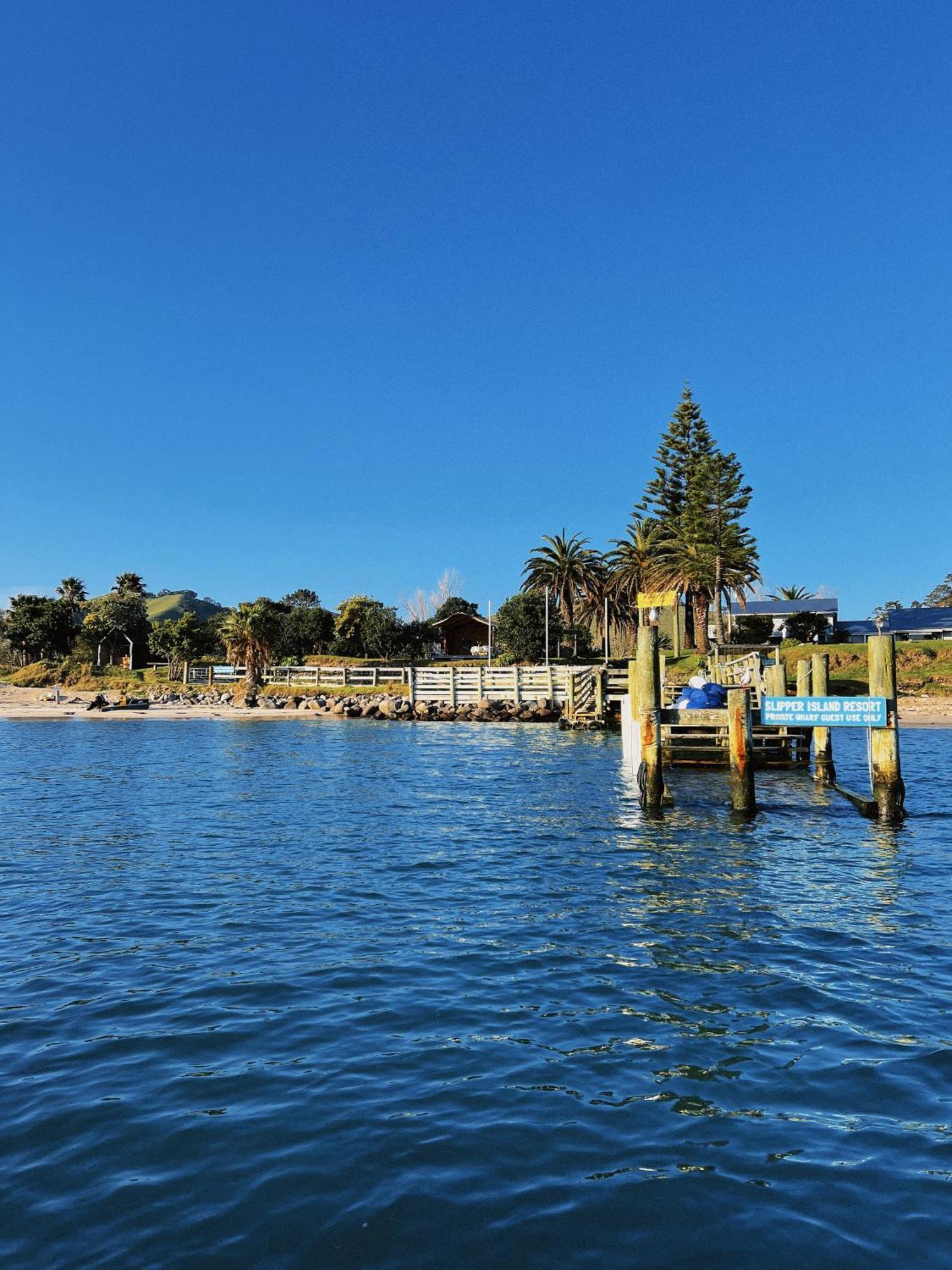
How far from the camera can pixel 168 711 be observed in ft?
217

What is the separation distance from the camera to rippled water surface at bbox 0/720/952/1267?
4965 millimetres

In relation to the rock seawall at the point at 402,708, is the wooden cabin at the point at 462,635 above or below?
above

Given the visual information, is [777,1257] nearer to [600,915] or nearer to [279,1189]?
[279,1189]

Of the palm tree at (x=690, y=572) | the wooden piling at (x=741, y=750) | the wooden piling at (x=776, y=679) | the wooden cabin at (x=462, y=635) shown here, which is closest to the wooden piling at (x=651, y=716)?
the wooden piling at (x=741, y=750)

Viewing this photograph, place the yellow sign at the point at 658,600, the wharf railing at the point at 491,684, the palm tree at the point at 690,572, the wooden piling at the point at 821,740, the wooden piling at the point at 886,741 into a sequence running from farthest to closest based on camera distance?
the palm tree at the point at 690,572
the wharf railing at the point at 491,684
the yellow sign at the point at 658,600
the wooden piling at the point at 821,740
the wooden piling at the point at 886,741

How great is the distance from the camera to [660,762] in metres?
19.4

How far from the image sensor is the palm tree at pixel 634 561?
78.3 metres

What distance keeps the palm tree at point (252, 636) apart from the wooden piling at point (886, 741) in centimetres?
6075

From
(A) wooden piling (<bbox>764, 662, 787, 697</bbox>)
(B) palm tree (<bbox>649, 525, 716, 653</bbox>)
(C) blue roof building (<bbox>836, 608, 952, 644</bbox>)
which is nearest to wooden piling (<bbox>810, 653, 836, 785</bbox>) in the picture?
(A) wooden piling (<bbox>764, 662, 787, 697</bbox>)

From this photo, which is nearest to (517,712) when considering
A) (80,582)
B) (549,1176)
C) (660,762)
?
(660,762)

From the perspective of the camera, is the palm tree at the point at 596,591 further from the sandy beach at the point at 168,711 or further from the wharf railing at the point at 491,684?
the sandy beach at the point at 168,711

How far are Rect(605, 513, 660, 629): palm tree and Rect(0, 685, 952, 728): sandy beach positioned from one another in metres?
28.5

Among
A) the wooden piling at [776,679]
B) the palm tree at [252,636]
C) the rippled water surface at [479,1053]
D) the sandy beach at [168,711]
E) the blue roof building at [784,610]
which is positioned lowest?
the rippled water surface at [479,1053]

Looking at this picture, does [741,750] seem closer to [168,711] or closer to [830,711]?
[830,711]
